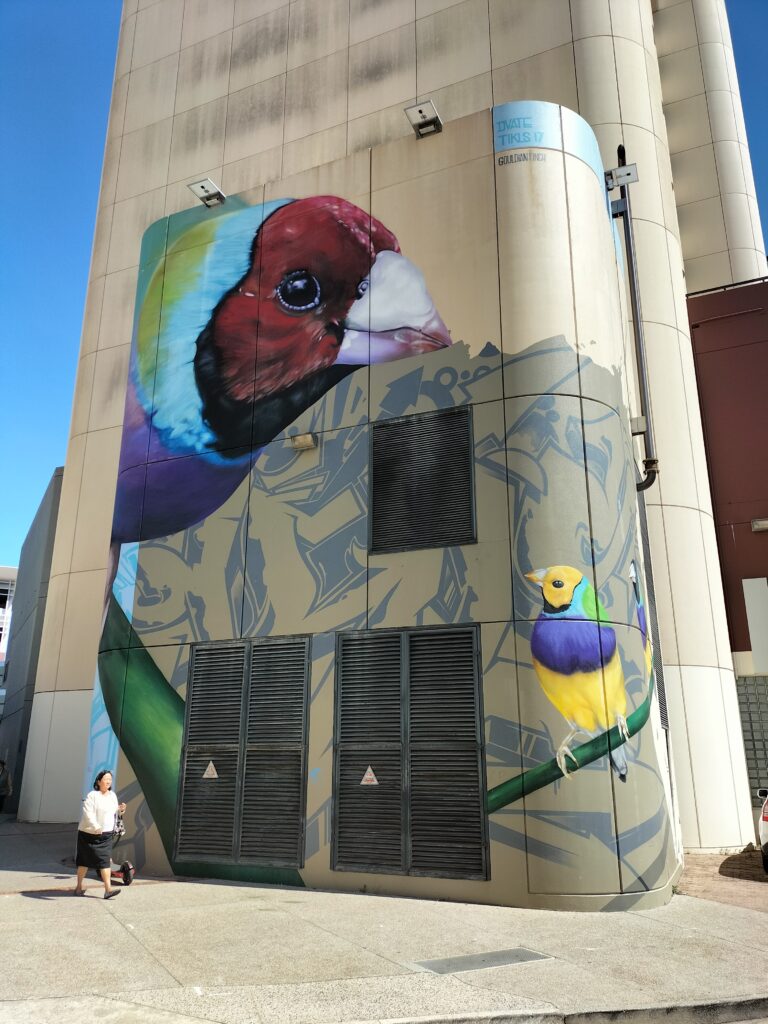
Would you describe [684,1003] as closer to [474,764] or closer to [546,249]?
[474,764]

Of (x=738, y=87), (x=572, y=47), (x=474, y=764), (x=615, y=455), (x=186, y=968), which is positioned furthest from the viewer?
(x=738, y=87)

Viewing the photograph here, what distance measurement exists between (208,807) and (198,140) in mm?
20874

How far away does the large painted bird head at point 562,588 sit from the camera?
10820 mm

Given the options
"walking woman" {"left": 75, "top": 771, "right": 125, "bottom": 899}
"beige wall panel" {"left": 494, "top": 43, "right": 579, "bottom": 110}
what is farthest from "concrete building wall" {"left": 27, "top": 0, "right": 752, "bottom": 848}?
"walking woman" {"left": 75, "top": 771, "right": 125, "bottom": 899}

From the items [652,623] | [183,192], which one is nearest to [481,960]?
[652,623]

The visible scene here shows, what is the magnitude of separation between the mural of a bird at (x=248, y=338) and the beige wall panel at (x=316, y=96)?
10.1 m

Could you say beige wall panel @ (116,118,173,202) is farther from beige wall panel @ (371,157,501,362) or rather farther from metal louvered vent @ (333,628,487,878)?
metal louvered vent @ (333,628,487,878)

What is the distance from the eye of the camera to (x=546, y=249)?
12.4m

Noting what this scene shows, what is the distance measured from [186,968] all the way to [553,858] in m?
4.89

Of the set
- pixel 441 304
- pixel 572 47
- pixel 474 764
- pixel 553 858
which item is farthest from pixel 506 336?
pixel 572 47

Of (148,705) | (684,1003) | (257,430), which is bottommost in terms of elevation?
(684,1003)

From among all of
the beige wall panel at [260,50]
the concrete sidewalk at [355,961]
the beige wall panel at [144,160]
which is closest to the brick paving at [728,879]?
the concrete sidewalk at [355,961]

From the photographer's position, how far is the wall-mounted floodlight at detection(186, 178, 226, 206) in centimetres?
1531

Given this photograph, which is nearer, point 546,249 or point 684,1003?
point 684,1003
